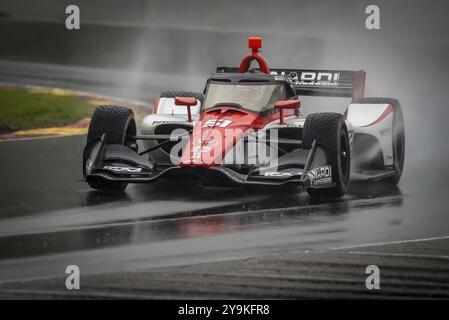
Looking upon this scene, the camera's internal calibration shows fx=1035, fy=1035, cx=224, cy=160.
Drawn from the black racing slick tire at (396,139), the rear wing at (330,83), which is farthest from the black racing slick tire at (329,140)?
the rear wing at (330,83)

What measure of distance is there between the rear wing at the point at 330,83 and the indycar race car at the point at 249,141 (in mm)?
103

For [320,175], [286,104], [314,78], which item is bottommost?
[320,175]

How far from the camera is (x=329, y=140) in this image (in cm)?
1062

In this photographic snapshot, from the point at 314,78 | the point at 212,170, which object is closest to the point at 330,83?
the point at 314,78

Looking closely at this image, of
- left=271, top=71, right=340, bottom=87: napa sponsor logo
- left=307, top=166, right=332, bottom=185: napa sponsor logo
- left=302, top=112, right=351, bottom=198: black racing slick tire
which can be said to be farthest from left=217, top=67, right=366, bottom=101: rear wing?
left=307, top=166, right=332, bottom=185: napa sponsor logo

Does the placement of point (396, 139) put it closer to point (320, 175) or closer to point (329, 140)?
point (329, 140)

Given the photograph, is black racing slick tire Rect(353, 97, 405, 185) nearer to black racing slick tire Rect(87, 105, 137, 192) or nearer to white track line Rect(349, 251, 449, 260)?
black racing slick tire Rect(87, 105, 137, 192)

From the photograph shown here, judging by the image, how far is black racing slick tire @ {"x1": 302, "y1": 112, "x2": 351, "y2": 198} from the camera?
A: 10.6 m

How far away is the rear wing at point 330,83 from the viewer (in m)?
13.3

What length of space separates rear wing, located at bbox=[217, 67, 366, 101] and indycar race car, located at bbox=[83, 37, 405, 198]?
10 cm

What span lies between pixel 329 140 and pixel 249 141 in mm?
871

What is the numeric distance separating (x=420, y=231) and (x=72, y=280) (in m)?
3.47

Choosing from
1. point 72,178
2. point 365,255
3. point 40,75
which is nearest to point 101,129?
point 72,178

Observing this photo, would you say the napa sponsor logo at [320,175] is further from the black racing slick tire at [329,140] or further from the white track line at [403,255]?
the white track line at [403,255]
